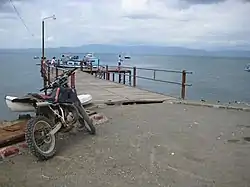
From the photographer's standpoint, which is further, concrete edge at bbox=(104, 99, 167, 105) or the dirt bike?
concrete edge at bbox=(104, 99, 167, 105)

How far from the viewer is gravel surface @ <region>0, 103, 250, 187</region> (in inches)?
174

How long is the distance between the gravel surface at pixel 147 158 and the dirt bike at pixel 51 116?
22 centimetres

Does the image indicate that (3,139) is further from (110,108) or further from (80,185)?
(110,108)

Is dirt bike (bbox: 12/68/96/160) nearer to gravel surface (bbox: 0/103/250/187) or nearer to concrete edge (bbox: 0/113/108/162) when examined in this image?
gravel surface (bbox: 0/103/250/187)

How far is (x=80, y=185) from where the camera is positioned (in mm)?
4242

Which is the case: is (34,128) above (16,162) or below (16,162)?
above

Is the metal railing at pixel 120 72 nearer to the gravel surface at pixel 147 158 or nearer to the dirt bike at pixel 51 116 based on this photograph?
the dirt bike at pixel 51 116

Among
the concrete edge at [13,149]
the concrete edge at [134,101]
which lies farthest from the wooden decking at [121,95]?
the concrete edge at [13,149]

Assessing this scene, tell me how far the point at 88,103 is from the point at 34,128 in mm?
4639

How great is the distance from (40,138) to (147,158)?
1.53m

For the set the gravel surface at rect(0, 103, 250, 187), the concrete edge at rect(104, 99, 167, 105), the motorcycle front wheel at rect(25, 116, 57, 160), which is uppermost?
the motorcycle front wheel at rect(25, 116, 57, 160)

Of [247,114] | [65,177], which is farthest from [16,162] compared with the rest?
[247,114]

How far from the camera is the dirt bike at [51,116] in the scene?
509cm

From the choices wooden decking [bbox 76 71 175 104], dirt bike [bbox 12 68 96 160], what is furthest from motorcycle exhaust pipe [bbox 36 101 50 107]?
wooden decking [bbox 76 71 175 104]
